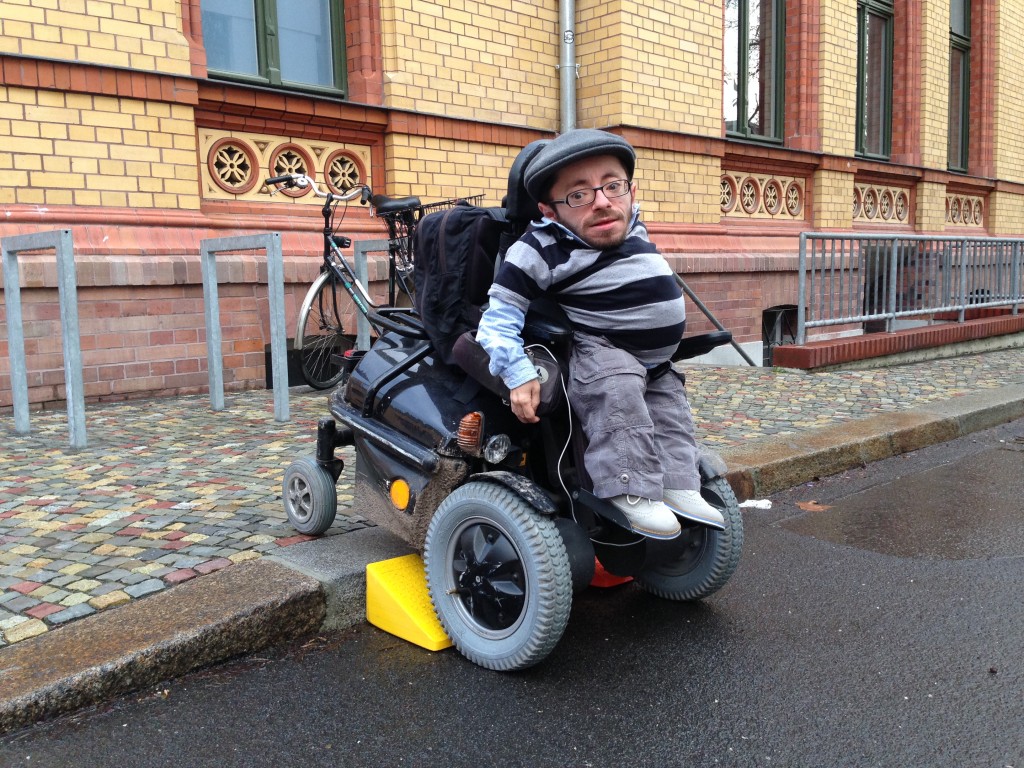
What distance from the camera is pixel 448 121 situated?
8.51 meters

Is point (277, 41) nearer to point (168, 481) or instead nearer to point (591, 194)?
point (168, 481)

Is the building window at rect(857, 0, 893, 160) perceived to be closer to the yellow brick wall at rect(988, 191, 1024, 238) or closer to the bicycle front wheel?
the yellow brick wall at rect(988, 191, 1024, 238)

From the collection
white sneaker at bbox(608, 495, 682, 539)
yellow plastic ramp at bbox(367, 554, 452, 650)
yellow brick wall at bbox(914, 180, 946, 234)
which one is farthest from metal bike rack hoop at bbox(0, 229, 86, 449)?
yellow brick wall at bbox(914, 180, 946, 234)

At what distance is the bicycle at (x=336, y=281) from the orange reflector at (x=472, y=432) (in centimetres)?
379

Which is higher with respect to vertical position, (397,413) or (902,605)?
(397,413)

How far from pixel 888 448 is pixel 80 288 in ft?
17.2

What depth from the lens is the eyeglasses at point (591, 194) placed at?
8.73ft

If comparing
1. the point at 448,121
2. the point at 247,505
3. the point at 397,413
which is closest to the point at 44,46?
the point at 448,121

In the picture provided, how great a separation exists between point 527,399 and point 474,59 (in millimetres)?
6896

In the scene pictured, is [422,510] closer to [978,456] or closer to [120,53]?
[978,456]

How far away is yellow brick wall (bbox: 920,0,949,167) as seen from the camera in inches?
539

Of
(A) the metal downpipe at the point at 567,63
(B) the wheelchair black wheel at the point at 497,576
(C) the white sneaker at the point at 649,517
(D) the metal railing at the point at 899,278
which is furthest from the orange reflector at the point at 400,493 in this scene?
(A) the metal downpipe at the point at 567,63

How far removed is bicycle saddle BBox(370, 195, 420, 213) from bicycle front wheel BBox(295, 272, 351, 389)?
0.64m

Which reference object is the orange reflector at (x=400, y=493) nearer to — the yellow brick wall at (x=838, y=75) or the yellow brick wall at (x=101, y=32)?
the yellow brick wall at (x=101, y=32)
